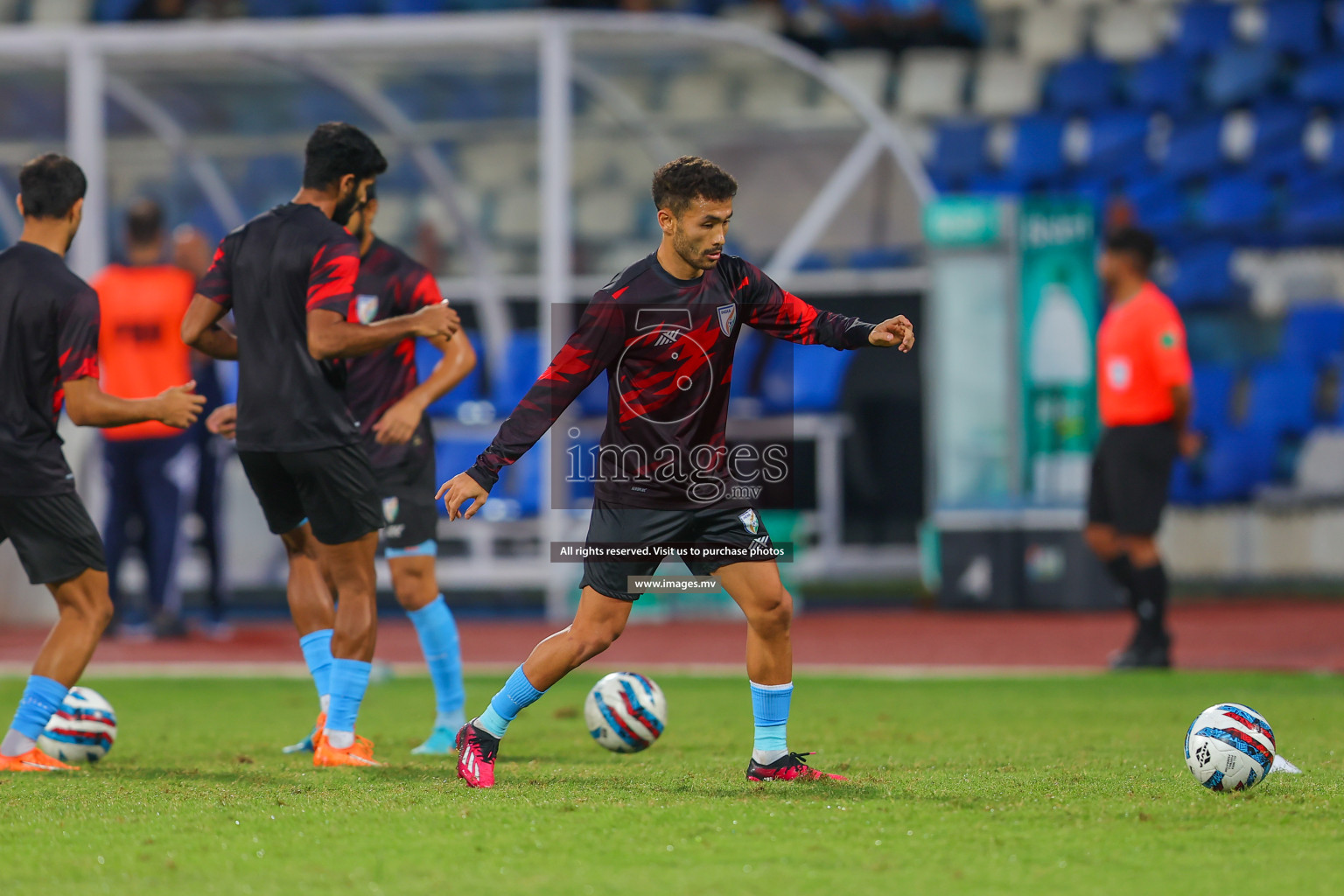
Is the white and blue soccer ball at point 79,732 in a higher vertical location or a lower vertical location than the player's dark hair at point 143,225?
lower

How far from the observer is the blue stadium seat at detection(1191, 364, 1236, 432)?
14.0 m

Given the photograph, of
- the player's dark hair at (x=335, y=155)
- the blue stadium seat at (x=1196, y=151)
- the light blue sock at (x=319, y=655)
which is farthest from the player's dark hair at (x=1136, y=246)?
the blue stadium seat at (x=1196, y=151)

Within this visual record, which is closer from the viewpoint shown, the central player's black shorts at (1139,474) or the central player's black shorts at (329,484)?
the central player's black shorts at (329,484)

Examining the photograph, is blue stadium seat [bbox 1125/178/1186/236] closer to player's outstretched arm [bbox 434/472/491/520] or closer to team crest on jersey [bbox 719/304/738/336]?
team crest on jersey [bbox 719/304/738/336]

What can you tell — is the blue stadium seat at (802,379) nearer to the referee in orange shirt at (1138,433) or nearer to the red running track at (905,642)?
the red running track at (905,642)

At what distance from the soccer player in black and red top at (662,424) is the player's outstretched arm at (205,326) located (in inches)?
47.9

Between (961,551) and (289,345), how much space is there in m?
7.33

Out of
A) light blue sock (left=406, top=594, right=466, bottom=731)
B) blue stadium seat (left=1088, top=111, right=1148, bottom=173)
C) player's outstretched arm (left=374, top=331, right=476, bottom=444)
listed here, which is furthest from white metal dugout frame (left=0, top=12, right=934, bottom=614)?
light blue sock (left=406, top=594, right=466, bottom=731)

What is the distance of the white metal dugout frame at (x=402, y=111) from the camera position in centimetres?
1077

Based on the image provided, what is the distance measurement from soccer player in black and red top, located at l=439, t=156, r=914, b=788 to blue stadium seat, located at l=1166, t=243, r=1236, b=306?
10629mm

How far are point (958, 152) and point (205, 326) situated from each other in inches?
464

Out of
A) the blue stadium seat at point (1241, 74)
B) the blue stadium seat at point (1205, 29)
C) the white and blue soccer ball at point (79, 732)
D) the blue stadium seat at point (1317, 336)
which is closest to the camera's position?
the white and blue soccer ball at point (79, 732)

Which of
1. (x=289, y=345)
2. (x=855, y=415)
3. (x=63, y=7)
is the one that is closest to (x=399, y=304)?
(x=289, y=345)

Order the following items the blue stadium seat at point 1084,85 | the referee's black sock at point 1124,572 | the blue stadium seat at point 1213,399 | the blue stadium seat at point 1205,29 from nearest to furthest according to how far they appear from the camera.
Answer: the referee's black sock at point 1124,572 < the blue stadium seat at point 1213,399 < the blue stadium seat at point 1205,29 < the blue stadium seat at point 1084,85
